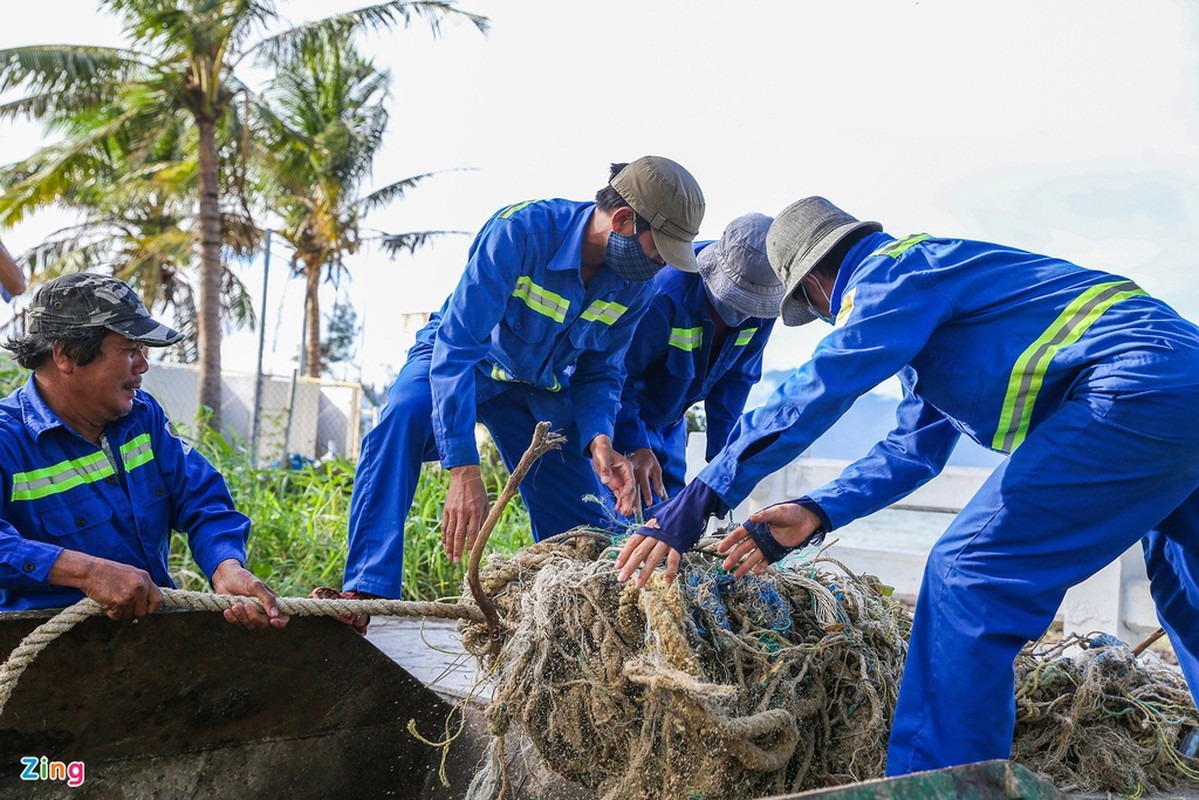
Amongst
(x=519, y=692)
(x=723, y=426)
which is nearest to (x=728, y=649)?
(x=519, y=692)

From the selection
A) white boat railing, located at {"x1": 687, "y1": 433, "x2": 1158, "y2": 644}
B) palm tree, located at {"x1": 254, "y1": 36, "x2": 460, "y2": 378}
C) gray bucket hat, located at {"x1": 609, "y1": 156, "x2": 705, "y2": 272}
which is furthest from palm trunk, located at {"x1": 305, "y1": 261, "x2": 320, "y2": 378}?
gray bucket hat, located at {"x1": 609, "y1": 156, "x2": 705, "y2": 272}

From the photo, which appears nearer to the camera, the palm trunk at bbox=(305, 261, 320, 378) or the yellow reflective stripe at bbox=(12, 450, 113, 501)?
the yellow reflective stripe at bbox=(12, 450, 113, 501)

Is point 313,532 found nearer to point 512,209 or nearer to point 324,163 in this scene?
point 512,209

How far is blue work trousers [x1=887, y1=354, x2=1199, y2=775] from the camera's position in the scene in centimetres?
228

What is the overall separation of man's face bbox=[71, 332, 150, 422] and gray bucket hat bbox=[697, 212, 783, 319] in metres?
2.08

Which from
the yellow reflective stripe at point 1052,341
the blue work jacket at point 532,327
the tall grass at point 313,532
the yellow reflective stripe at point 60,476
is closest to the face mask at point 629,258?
the blue work jacket at point 532,327

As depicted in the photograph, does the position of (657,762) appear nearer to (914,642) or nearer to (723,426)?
(914,642)

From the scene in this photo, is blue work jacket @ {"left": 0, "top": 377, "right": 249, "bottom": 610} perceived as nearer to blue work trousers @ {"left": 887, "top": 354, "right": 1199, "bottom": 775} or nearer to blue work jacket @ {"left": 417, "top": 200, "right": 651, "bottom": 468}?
blue work jacket @ {"left": 417, "top": 200, "right": 651, "bottom": 468}

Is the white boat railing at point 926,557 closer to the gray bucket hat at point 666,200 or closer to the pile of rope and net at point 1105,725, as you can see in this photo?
the pile of rope and net at point 1105,725

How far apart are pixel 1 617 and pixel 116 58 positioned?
13.9 m

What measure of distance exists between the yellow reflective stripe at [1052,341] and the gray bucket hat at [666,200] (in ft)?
4.25

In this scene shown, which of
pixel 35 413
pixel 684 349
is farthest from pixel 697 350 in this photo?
pixel 35 413

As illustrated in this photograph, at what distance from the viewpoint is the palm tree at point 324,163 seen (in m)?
16.5

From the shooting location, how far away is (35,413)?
2.72 metres
